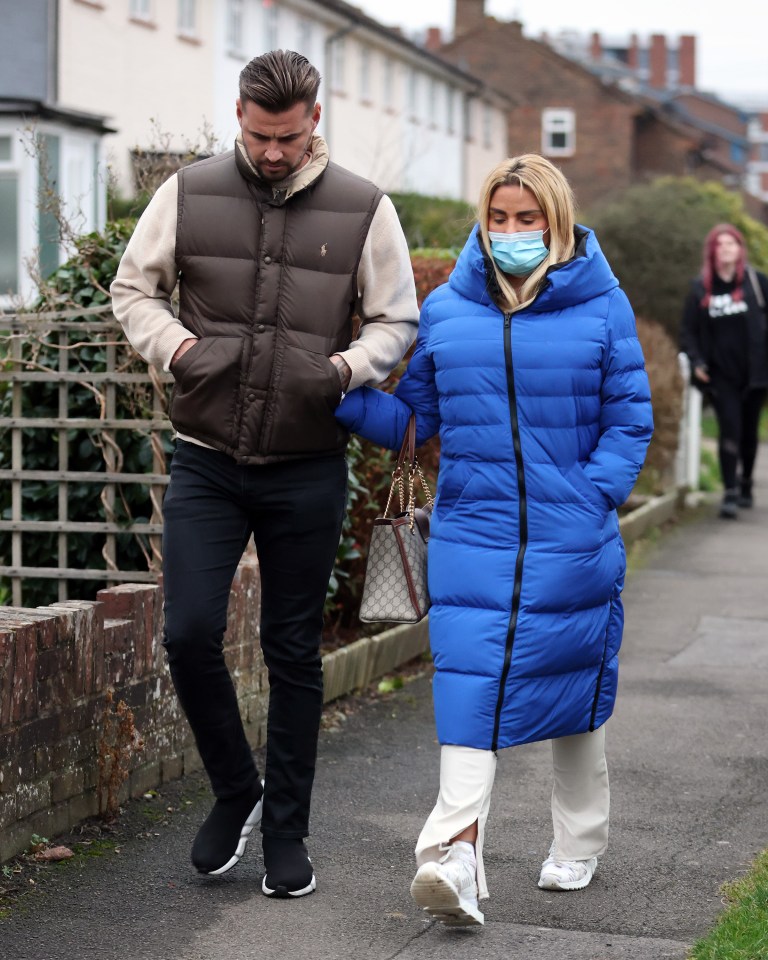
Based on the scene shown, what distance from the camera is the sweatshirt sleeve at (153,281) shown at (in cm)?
428

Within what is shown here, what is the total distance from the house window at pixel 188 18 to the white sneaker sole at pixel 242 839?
84.2ft

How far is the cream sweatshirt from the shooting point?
4293 millimetres

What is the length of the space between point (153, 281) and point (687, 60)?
111527mm

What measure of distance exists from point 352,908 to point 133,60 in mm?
23782

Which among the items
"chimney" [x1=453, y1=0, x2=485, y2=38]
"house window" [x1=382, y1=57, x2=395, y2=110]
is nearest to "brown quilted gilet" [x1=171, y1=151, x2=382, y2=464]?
"house window" [x1=382, y1=57, x2=395, y2=110]

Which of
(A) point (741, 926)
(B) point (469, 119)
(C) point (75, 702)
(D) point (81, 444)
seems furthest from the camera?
(B) point (469, 119)

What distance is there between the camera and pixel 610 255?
23.1 metres

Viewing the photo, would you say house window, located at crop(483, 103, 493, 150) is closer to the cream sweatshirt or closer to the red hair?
the red hair

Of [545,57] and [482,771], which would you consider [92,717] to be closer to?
[482,771]

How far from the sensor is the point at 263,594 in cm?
449

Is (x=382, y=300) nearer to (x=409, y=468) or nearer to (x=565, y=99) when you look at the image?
(x=409, y=468)

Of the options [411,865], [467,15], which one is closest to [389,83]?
[467,15]

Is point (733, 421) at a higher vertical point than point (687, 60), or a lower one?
lower

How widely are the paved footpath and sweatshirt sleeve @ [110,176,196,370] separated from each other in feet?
4.72
